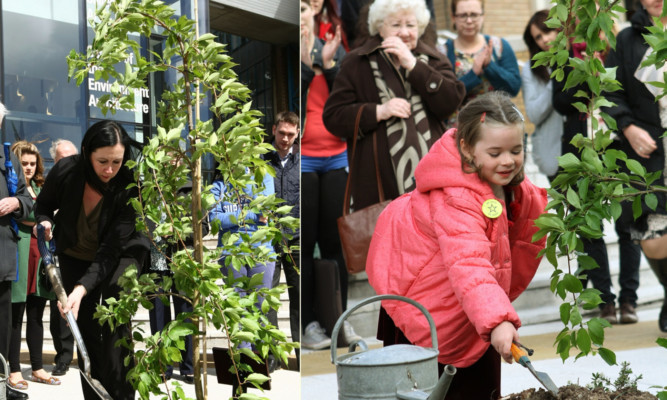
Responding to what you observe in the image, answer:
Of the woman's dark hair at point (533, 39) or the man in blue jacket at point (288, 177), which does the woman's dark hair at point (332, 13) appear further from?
the woman's dark hair at point (533, 39)

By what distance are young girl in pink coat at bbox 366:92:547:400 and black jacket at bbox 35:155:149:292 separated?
1.24 metres

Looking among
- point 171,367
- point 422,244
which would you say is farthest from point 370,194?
point 422,244

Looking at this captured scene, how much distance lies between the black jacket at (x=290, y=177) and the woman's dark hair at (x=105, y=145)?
0.84 meters

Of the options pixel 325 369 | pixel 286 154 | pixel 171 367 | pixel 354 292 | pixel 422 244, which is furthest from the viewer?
pixel 354 292

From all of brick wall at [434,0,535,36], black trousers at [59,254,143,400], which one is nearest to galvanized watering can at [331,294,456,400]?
black trousers at [59,254,143,400]

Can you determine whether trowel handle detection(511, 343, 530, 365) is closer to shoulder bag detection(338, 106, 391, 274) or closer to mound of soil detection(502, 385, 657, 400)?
mound of soil detection(502, 385, 657, 400)

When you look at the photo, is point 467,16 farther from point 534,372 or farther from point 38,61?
point 534,372

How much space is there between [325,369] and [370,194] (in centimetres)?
100

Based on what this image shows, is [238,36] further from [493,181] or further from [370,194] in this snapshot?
[493,181]

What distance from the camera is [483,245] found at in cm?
245

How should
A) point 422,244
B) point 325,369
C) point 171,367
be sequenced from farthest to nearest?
point 325,369
point 171,367
point 422,244

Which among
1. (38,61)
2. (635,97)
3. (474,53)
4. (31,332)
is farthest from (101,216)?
(635,97)

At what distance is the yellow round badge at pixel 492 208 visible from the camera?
252 cm

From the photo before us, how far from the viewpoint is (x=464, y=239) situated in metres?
2.46
